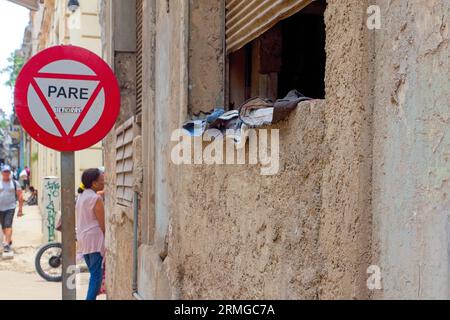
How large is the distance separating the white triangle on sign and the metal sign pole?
0.23 metres

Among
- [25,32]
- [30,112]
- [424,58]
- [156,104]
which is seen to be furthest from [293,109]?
[25,32]

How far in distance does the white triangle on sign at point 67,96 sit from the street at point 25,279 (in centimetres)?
466

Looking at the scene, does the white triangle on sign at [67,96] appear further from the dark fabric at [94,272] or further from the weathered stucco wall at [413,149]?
the dark fabric at [94,272]

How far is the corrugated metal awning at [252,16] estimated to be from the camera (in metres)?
3.06

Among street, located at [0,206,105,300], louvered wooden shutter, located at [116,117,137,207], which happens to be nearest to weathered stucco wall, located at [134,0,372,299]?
louvered wooden shutter, located at [116,117,137,207]

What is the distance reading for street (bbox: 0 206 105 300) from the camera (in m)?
8.34

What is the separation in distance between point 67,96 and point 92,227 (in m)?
2.79

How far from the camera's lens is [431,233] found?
1808mm

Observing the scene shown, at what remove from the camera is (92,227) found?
653 centimetres

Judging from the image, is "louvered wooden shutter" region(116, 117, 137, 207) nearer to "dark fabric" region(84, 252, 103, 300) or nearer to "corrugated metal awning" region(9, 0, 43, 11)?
"dark fabric" region(84, 252, 103, 300)

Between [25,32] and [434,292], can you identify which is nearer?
[434,292]

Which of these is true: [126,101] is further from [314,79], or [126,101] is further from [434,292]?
[434,292]

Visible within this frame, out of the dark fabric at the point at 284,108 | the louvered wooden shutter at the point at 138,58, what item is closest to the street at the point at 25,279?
the louvered wooden shutter at the point at 138,58

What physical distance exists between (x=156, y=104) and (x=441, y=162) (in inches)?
155
